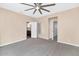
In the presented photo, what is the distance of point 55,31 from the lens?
6137 millimetres

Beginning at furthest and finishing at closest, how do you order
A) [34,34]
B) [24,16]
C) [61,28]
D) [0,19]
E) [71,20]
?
1. [34,34]
2. [24,16]
3. [61,28]
4. [71,20]
5. [0,19]

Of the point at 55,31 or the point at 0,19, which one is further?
the point at 55,31

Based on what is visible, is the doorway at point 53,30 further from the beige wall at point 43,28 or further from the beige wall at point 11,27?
the beige wall at point 11,27

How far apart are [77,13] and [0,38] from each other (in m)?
4.20

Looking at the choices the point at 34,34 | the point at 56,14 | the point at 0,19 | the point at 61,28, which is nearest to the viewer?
the point at 0,19

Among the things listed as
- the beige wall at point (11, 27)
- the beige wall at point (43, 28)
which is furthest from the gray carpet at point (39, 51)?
the beige wall at point (43, 28)

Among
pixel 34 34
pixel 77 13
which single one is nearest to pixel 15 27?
pixel 34 34

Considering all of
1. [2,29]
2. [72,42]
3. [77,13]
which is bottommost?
[72,42]

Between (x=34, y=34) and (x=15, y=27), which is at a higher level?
(x=15, y=27)

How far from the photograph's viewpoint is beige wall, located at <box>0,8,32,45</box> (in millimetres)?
4183

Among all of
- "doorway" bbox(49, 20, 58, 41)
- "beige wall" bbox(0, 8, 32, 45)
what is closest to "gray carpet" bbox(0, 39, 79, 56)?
"beige wall" bbox(0, 8, 32, 45)

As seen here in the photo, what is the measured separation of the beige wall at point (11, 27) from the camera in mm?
4183

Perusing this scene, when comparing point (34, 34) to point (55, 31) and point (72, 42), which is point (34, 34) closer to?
point (55, 31)

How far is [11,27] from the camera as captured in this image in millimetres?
4754
